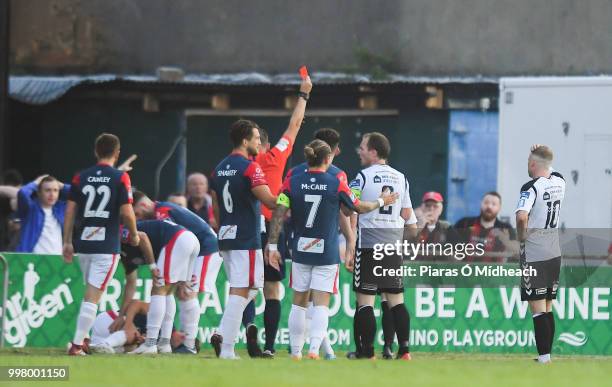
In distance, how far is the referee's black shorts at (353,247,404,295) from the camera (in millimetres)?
14430

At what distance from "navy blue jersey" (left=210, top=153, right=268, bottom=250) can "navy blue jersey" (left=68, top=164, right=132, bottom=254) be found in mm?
1229

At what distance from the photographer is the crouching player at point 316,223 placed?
45.8ft

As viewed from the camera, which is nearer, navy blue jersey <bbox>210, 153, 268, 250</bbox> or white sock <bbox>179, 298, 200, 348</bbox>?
navy blue jersey <bbox>210, 153, 268, 250</bbox>

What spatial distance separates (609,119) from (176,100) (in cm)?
943

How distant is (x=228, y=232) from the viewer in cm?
1402

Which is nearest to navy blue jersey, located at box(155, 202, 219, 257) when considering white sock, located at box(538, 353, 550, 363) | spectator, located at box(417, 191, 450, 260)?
spectator, located at box(417, 191, 450, 260)

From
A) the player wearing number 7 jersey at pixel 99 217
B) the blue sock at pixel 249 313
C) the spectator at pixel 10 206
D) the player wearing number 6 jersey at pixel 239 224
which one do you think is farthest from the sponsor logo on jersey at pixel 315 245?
the spectator at pixel 10 206

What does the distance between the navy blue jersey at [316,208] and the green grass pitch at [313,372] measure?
1039 mm

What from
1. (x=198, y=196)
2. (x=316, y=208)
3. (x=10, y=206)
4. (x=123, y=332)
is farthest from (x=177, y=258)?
(x=10, y=206)

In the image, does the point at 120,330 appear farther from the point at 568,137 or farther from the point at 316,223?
the point at 568,137

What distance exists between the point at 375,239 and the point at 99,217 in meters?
2.63

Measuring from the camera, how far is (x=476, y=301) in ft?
57.2

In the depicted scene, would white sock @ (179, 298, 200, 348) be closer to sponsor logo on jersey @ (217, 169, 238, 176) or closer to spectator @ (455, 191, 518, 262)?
sponsor logo on jersey @ (217, 169, 238, 176)

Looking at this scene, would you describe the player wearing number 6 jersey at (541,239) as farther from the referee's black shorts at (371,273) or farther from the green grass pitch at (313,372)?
the referee's black shorts at (371,273)
